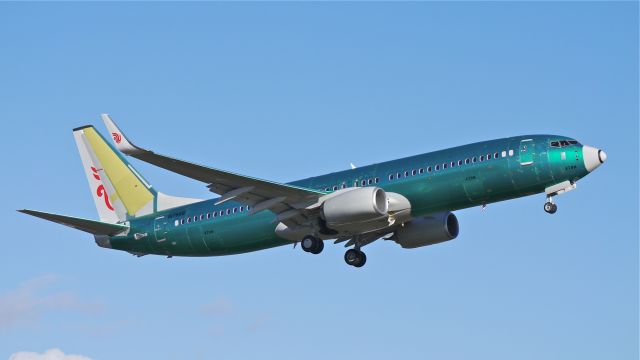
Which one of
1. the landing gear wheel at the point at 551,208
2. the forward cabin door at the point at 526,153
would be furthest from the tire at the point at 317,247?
the landing gear wheel at the point at 551,208

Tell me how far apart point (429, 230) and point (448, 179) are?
5.90 m

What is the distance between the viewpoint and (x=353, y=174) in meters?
57.0

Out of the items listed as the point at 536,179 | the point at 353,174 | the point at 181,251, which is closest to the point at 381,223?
the point at 353,174

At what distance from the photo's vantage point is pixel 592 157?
2068 inches

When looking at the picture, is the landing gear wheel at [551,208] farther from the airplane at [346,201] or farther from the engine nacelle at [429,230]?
the engine nacelle at [429,230]

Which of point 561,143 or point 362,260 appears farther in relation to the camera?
point 362,260

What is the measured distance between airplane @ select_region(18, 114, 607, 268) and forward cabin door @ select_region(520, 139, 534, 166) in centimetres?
5

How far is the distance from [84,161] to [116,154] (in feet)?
6.61

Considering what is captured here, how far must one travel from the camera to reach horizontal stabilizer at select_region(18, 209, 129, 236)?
56.9m

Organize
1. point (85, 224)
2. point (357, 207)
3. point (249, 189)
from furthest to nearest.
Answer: point (85, 224)
point (249, 189)
point (357, 207)

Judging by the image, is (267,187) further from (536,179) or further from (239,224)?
(536,179)

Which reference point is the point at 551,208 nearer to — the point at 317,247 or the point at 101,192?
the point at 317,247

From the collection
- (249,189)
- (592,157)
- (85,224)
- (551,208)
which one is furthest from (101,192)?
(592,157)

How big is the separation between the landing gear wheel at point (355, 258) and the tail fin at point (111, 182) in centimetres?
1114
